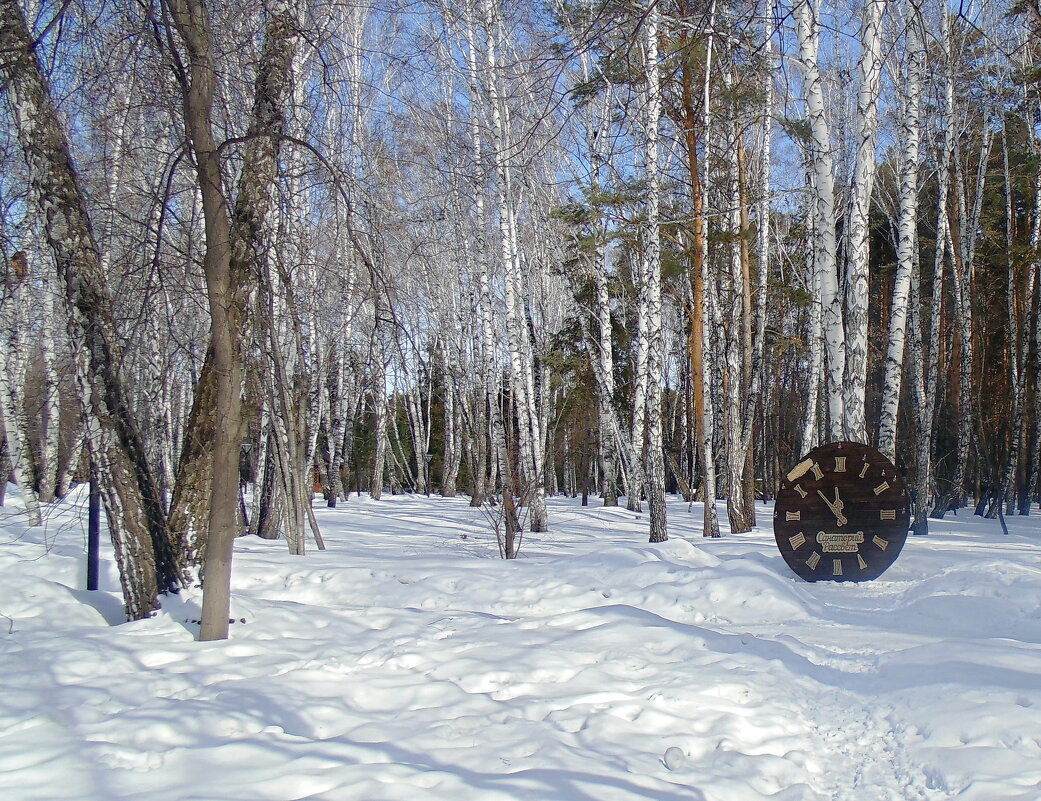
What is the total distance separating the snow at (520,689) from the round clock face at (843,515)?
0.50 m

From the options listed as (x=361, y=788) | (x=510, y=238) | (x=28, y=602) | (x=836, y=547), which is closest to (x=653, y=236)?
(x=510, y=238)

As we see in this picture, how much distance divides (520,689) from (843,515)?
459cm

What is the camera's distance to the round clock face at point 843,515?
7.22 m

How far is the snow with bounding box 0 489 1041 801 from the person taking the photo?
290 centimetres

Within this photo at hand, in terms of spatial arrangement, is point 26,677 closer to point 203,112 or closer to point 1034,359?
point 203,112

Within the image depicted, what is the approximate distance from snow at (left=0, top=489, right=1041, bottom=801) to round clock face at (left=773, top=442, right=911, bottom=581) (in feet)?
1.63

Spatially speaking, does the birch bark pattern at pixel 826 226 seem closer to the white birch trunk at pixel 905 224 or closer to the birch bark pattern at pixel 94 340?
the white birch trunk at pixel 905 224

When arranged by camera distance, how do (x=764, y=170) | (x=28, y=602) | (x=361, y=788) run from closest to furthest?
(x=361, y=788), (x=28, y=602), (x=764, y=170)

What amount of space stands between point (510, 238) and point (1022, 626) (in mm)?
9485

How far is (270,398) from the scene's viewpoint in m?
7.93

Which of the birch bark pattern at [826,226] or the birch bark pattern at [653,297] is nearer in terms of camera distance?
the birch bark pattern at [826,226]

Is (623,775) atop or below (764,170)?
below

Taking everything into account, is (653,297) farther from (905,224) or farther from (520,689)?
(520,689)

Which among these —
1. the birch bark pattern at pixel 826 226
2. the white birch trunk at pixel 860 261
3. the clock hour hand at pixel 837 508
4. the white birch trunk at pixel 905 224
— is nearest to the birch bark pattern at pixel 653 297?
the birch bark pattern at pixel 826 226
